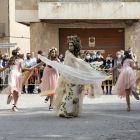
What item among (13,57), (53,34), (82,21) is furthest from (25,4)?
(13,57)

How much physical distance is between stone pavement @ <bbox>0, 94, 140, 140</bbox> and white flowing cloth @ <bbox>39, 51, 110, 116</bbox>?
0.32 metres

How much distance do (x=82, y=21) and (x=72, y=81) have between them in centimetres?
1478

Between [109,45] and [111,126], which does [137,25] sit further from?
[111,126]

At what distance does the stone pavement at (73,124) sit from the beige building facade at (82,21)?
11.4 m

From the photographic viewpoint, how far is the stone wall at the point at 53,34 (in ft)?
79.0

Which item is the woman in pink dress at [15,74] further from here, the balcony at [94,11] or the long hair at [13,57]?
the balcony at [94,11]

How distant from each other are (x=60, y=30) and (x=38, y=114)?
14407 millimetres

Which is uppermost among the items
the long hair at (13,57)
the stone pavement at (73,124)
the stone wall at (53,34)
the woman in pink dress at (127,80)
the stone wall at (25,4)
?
the stone wall at (25,4)

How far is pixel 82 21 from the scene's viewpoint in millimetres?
24312

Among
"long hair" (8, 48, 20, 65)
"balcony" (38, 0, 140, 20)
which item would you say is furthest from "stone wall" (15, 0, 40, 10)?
"long hair" (8, 48, 20, 65)

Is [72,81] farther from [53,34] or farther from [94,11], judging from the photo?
[53,34]

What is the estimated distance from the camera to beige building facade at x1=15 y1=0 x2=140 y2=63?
23.0m

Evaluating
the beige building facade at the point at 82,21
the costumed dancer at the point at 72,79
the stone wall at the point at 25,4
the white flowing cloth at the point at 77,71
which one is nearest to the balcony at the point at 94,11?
the beige building facade at the point at 82,21

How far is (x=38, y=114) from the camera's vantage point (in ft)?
35.7
